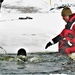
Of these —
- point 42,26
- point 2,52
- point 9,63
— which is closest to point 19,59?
point 9,63

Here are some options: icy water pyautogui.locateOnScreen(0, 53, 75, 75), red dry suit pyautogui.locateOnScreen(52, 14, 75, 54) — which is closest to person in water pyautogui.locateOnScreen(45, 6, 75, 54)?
red dry suit pyautogui.locateOnScreen(52, 14, 75, 54)

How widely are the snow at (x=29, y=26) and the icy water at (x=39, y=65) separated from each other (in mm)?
442

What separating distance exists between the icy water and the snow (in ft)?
1.45

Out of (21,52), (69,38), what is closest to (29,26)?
(21,52)

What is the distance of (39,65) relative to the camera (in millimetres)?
8055

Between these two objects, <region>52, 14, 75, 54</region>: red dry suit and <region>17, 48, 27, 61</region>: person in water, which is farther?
<region>52, 14, 75, 54</region>: red dry suit

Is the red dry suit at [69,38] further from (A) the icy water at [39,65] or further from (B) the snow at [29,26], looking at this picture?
(B) the snow at [29,26]

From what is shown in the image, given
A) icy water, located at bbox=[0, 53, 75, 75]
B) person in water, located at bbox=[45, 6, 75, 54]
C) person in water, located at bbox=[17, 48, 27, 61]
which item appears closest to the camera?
icy water, located at bbox=[0, 53, 75, 75]

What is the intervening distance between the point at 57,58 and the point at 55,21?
5.68 feet

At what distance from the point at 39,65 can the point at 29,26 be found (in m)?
2.20

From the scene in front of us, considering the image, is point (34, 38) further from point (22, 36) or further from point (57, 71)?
point (57, 71)

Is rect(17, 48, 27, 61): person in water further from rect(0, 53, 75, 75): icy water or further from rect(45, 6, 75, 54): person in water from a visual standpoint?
rect(45, 6, 75, 54): person in water

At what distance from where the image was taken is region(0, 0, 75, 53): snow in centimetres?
967

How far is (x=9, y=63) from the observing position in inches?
325
